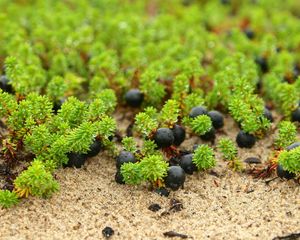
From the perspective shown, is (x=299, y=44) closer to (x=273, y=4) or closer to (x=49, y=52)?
(x=273, y=4)

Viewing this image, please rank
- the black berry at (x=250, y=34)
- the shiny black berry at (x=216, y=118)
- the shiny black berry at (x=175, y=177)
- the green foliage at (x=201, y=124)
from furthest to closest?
1. the black berry at (x=250, y=34)
2. the shiny black berry at (x=216, y=118)
3. the green foliage at (x=201, y=124)
4. the shiny black berry at (x=175, y=177)

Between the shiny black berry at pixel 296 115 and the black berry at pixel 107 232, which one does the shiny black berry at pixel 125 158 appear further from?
the shiny black berry at pixel 296 115

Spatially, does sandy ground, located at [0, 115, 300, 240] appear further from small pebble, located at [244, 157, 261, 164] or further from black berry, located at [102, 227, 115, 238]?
small pebble, located at [244, 157, 261, 164]

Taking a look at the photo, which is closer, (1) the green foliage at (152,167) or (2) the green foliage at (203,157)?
(1) the green foliage at (152,167)

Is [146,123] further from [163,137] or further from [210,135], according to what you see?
[210,135]

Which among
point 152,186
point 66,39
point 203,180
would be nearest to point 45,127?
point 152,186

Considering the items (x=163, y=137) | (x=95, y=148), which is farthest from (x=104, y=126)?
(x=163, y=137)

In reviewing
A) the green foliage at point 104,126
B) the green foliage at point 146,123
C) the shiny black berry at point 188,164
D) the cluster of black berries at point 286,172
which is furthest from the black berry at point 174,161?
the cluster of black berries at point 286,172

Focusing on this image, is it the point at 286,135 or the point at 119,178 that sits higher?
the point at 286,135
